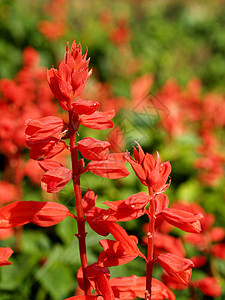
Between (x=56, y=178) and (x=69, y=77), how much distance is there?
0.76 feet

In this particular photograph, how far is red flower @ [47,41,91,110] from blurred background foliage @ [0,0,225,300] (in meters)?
0.26

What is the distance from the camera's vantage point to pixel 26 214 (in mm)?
851

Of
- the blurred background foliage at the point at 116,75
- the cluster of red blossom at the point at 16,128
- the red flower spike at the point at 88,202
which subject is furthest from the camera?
the cluster of red blossom at the point at 16,128

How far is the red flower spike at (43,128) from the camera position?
0.81m

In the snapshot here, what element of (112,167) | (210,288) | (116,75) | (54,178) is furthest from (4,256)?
(116,75)

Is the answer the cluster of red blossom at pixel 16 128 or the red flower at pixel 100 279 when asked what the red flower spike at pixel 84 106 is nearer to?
the red flower at pixel 100 279

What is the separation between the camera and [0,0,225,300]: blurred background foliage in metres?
1.91

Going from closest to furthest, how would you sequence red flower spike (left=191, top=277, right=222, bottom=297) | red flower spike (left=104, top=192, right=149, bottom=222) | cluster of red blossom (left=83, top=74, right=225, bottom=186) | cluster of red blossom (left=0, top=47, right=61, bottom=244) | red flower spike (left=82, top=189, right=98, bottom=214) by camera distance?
red flower spike (left=104, top=192, right=149, bottom=222), red flower spike (left=82, top=189, right=98, bottom=214), red flower spike (left=191, top=277, right=222, bottom=297), cluster of red blossom (left=0, top=47, right=61, bottom=244), cluster of red blossom (left=83, top=74, right=225, bottom=186)

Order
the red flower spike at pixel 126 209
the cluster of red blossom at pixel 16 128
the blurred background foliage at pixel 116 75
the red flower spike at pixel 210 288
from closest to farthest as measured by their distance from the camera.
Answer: the red flower spike at pixel 126 209, the red flower spike at pixel 210 288, the blurred background foliage at pixel 116 75, the cluster of red blossom at pixel 16 128

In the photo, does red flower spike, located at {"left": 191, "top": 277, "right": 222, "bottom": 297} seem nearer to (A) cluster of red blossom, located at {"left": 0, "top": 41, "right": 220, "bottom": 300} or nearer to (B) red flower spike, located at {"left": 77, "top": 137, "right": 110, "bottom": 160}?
(A) cluster of red blossom, located at {"left": 0, "top": 41, "right": 220, "bottom": 300}

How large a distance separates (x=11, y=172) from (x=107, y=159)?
5.94ft

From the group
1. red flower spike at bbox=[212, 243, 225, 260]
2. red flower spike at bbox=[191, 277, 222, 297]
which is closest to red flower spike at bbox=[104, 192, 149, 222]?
red flower spike at bbox=[191, 277, 222, 297]

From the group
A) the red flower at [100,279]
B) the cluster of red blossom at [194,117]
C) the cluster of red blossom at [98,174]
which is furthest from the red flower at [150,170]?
the cluster of red blossom at [194,117]

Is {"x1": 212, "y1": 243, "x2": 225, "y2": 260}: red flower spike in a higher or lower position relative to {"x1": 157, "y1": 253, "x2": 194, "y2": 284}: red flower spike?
lower
